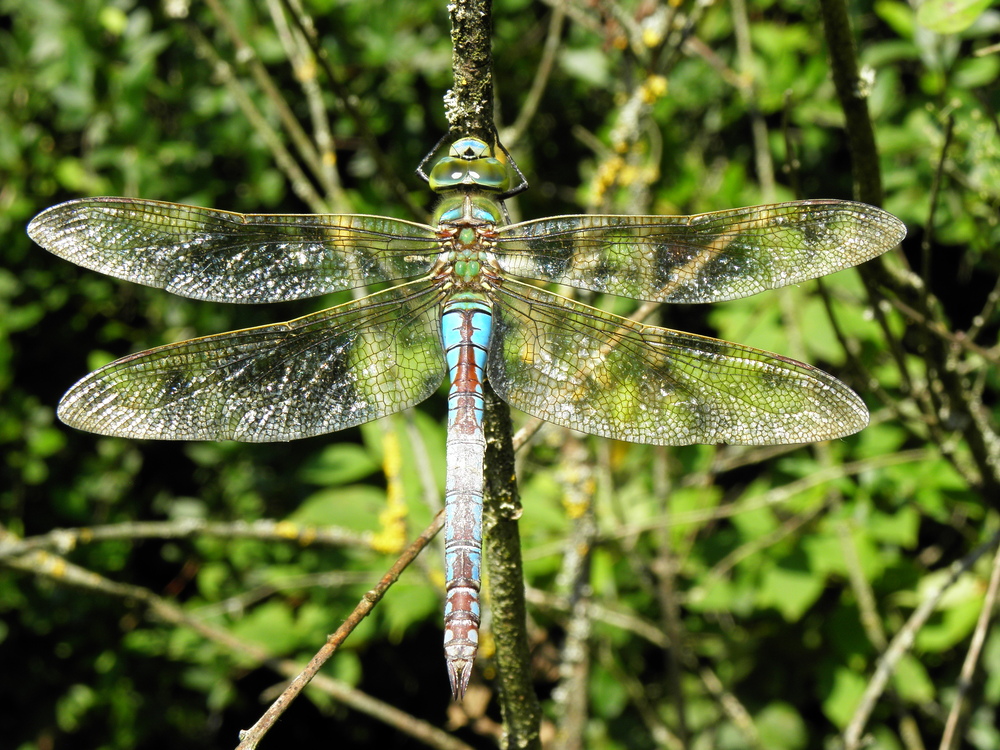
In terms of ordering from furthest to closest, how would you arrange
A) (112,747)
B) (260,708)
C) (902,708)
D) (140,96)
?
(260,708) < (112,747) < (140,96) < (902,708)

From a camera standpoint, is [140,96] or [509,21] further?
[509,21]

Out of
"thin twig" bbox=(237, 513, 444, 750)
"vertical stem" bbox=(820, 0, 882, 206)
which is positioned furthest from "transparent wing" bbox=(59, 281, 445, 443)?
"vertical stem" bbox=(820, 0, 882, 206)

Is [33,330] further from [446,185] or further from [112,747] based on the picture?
[446,185]

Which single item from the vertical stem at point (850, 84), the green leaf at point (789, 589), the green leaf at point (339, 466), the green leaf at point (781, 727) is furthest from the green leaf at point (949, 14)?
the green leaf at point (781, 727)

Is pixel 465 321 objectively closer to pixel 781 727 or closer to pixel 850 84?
pixel 850 84

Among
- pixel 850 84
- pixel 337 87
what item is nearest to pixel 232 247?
pixel 337 87

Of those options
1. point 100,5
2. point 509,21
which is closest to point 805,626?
point 509,21

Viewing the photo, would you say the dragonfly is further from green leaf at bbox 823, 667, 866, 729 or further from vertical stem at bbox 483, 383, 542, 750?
green leaf at bbox 823, 667, 866, 729
